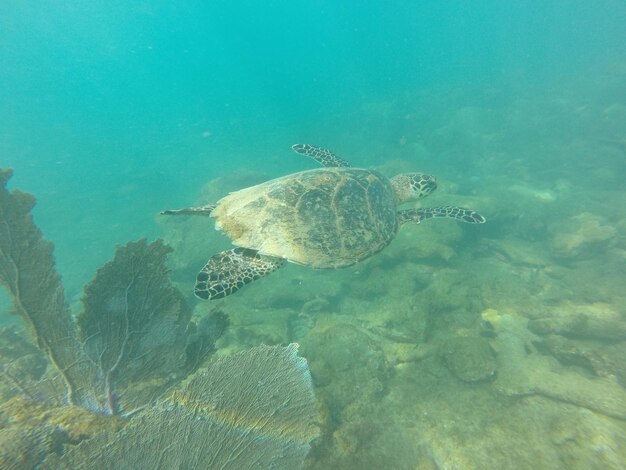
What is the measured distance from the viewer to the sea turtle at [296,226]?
16.5 ft

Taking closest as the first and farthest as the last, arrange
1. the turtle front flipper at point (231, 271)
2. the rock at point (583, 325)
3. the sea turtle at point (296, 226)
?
the turtle front flipper at point (231, 271) → the sea turtle at point (296, 226) → the rock at point (583, 325)

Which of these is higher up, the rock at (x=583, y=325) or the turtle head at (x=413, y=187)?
the turtle head at (x=413, y=187)

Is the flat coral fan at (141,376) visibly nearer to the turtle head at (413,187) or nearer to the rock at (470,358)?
the rock at (470,358)

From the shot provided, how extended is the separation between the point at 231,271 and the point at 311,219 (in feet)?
5.47

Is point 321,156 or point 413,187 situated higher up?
point 321,156

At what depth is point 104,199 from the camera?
36750 mm

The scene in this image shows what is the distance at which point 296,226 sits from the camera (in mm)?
5219

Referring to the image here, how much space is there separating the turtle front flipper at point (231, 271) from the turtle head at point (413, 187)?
406 cm

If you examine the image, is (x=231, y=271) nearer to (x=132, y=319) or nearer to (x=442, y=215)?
(x=132, y=319)

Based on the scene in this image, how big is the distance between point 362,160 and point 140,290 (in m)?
24.6

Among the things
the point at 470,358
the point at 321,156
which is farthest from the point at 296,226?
the point at 321,156

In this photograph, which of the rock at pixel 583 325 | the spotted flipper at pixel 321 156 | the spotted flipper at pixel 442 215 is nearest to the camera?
the rock at pixel 583 325

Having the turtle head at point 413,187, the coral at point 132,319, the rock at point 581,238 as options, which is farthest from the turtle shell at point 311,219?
the rock at point 581,238

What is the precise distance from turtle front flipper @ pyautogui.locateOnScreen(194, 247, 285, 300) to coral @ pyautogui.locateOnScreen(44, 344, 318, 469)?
4.54 ft
